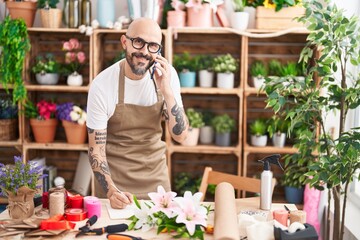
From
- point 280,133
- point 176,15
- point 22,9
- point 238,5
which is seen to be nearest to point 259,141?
point 280,133

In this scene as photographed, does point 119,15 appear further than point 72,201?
Yes

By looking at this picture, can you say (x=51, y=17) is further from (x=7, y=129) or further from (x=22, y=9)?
(x=7, y=129)

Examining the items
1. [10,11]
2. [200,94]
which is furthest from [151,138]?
[10,11]

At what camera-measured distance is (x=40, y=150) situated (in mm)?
4676

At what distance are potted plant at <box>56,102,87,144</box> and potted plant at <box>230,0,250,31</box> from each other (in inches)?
53.6

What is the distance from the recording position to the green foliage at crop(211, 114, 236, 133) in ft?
13.9

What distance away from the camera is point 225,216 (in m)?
1.98

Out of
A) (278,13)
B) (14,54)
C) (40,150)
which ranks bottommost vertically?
(40,150)

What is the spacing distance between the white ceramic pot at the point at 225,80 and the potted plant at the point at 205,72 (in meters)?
0.08

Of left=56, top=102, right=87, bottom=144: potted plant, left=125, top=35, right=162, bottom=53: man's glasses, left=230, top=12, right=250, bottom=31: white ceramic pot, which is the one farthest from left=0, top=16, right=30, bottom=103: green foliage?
left=125, top=35, right=162, bottom=53: man's glasses

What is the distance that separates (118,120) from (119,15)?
5.77 ft

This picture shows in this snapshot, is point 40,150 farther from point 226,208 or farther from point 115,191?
point 226,208

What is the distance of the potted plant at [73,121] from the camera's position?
13.8 feet

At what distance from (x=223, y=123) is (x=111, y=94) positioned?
61.1 inches
